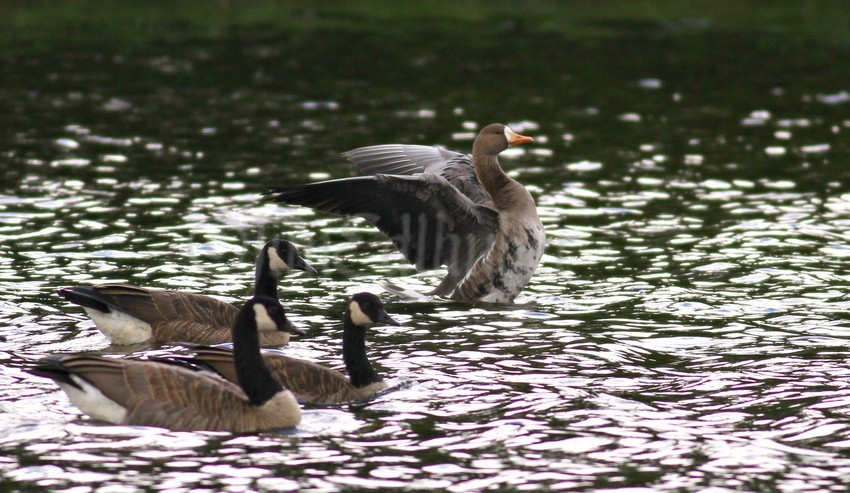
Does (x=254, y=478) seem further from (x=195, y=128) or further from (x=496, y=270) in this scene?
(x=195, y=128)

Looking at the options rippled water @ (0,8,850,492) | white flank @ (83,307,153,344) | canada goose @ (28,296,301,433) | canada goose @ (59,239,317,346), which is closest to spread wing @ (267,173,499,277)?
rippled water @ (0,8,850,492)

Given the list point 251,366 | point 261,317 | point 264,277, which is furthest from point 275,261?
point 251,366

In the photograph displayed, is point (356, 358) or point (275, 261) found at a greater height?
point (275, 261)

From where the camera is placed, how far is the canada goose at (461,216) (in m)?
13.9

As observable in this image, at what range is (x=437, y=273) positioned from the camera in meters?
17.0

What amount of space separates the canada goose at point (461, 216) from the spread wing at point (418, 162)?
0.03 m

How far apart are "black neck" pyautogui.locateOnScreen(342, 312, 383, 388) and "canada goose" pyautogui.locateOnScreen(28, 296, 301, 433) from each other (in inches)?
37.6

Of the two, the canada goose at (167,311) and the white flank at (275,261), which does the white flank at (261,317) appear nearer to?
the canada goose at (167,311)

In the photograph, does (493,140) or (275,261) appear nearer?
(275,261)

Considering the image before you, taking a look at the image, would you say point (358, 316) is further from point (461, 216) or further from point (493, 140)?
point (493, 140)

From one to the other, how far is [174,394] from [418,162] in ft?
22.5

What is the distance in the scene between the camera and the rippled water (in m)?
9.48

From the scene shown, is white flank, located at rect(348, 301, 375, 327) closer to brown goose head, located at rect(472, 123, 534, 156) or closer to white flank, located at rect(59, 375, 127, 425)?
white flank, located at rect(59, 375, 127, 425)

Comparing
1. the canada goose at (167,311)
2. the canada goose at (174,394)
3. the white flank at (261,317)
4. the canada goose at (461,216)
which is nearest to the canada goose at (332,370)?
the white flank at (261,317)
